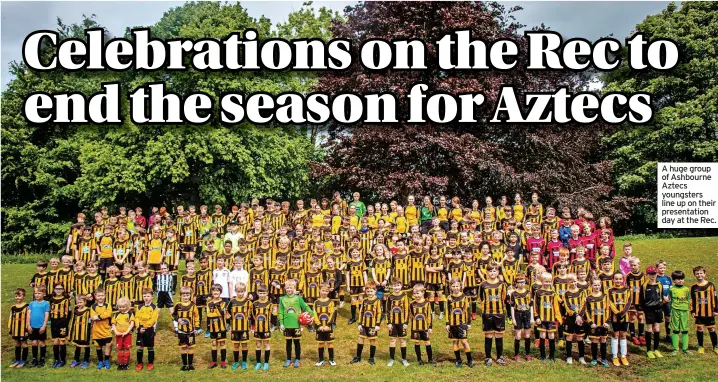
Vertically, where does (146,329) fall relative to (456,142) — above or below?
below

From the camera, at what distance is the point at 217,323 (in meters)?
11.9

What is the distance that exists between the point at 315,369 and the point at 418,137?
1190cm

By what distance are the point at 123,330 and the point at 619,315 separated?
9888 mm

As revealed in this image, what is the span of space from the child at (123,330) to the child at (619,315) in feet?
31.7

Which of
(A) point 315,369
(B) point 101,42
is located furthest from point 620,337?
(B) point 101,42

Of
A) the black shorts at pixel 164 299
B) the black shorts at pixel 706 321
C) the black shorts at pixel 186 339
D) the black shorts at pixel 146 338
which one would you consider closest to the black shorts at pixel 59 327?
the black shorts at pixel 146 338

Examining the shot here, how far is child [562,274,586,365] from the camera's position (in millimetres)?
11977

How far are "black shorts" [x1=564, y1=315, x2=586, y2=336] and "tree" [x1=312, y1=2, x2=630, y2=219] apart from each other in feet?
33.1

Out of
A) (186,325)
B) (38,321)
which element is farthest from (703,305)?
(38,321)

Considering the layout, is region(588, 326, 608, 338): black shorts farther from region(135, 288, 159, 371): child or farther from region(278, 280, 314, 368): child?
region(135, 288, 159, 371): child

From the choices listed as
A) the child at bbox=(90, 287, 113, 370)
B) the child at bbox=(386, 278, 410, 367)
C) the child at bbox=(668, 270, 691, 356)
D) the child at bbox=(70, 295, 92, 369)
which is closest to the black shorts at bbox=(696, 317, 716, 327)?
the child at bbox=(668, 270, 691, 356)

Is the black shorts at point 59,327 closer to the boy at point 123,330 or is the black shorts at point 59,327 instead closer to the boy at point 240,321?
the boy at point 123,330

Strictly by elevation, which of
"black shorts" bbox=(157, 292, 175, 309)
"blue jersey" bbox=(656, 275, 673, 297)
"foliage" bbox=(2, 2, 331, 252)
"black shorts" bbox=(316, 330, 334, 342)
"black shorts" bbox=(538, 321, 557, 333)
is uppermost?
"foliage" bbox=(2, 2, 331, 252)

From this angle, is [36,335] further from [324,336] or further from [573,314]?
[573,314]
